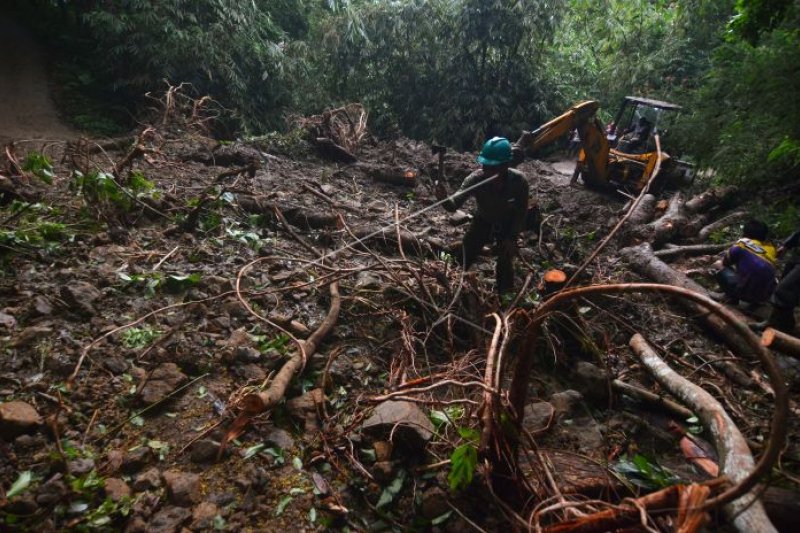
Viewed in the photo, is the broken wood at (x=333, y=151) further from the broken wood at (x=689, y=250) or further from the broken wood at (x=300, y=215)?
the broken wood at (x=689, y=250)

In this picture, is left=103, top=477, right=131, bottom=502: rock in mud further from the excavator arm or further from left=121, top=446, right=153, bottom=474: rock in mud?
the excavator arm

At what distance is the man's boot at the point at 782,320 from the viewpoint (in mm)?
4242

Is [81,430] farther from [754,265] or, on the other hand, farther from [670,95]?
[670,95]

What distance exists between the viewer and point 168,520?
196 centimetres

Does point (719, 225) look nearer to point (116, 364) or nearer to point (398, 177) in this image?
point (398, 177)

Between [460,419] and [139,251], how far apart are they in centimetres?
326

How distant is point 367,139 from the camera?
9.87 m

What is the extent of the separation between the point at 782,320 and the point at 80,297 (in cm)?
638

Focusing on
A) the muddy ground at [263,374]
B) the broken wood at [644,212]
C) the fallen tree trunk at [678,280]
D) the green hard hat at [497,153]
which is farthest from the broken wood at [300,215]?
the broken wood at [644,212]

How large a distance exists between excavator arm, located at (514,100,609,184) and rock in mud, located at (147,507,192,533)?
5.47 metres

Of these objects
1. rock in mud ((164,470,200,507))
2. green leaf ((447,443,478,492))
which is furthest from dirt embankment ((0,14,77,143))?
green leaf ((447,443,478,492))

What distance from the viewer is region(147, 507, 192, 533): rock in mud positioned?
6.31 feet

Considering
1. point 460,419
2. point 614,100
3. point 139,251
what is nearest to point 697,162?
point 614,100

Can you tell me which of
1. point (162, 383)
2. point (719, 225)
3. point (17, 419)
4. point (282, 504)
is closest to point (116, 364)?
point (162, 383)
